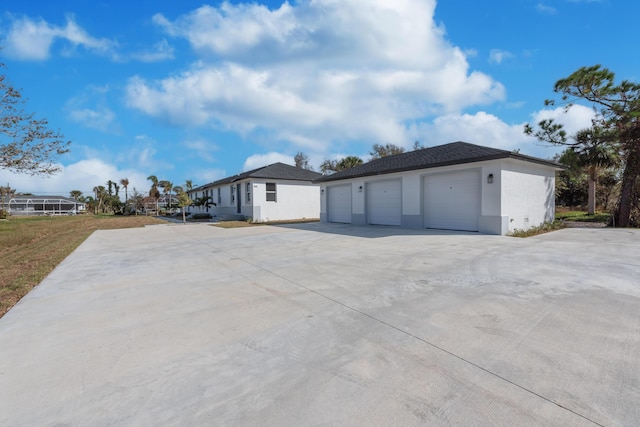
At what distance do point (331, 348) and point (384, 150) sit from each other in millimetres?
37288

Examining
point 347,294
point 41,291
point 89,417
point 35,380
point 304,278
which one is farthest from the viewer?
point 304,278

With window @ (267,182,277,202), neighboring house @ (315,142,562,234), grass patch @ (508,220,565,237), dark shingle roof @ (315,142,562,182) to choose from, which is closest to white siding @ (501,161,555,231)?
neighboring house @ (315,142,562,234)

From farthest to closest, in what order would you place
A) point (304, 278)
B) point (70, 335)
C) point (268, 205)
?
point (268, 205) < point (304, 278) < point (70, 335)

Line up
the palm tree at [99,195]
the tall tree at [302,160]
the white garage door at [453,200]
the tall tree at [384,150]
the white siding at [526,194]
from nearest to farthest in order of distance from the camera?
the white siding at [526,194], the white garage door at [453,200], the tall tree at [384,150], the tall tree at [302,160], the palm tree at [99,195]

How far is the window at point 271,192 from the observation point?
21.7m

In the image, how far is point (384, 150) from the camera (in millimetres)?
37875

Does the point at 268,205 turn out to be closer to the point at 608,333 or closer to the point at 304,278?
the point at 304,278

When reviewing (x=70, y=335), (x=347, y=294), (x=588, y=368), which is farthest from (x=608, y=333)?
(x=70, y=335)

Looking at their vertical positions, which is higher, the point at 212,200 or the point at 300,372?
the point at 212,200

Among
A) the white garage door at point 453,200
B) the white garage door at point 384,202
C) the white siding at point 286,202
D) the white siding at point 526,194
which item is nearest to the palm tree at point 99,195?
the white siding at point 286,202

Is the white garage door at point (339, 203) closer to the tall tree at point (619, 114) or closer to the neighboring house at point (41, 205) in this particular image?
the tall tree at point (619, 114)

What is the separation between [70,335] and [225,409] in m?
2.38

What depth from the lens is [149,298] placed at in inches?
172

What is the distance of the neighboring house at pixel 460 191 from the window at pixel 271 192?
7360 mm
